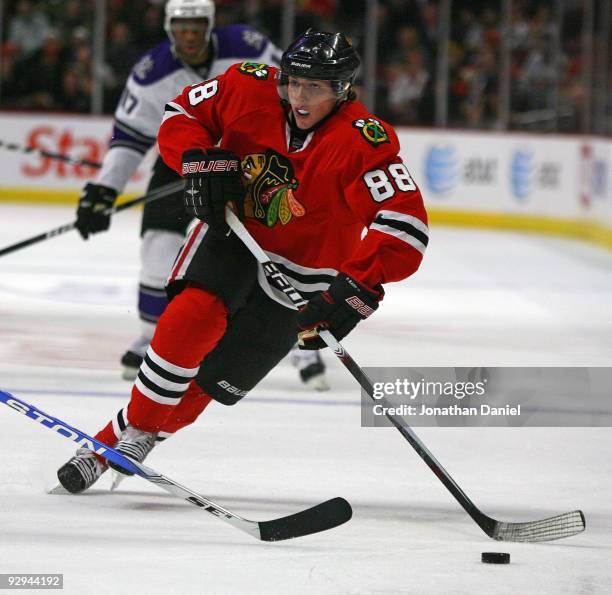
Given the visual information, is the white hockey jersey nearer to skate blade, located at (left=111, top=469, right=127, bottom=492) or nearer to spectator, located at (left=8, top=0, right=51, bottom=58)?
skate blade, located at (left=111, top=469, right=127, bottom=492)

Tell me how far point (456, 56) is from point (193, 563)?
8.53 meters

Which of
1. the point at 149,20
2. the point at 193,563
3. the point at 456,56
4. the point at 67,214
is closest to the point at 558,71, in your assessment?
the point at 456,56

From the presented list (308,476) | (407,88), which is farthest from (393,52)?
(308,476)

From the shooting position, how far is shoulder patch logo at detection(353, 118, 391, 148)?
110 inches

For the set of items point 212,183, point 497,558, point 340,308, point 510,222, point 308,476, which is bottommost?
point 510,222

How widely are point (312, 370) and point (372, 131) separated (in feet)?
5.38

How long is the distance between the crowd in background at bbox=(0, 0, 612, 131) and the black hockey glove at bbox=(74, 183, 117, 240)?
6.31 m

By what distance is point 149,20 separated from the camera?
10.4 meters

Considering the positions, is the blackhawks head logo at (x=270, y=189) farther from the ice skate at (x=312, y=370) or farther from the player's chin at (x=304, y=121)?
the ice skate at (x=312, y=370)

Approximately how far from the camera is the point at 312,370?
435 centimetres

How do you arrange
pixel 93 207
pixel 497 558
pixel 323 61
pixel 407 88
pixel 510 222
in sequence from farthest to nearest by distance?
1. pixel 407 88
2. pixel 510 222
3. pixel 93 207
4. pixel 323 61
5. pixel 497 558

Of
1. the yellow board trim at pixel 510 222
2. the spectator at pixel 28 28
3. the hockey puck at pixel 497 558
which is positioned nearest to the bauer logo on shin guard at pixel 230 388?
the hockey puck at pixel 497 558

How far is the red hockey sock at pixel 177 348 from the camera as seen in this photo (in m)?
2.82

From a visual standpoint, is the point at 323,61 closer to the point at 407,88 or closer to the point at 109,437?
the point at 109,437
